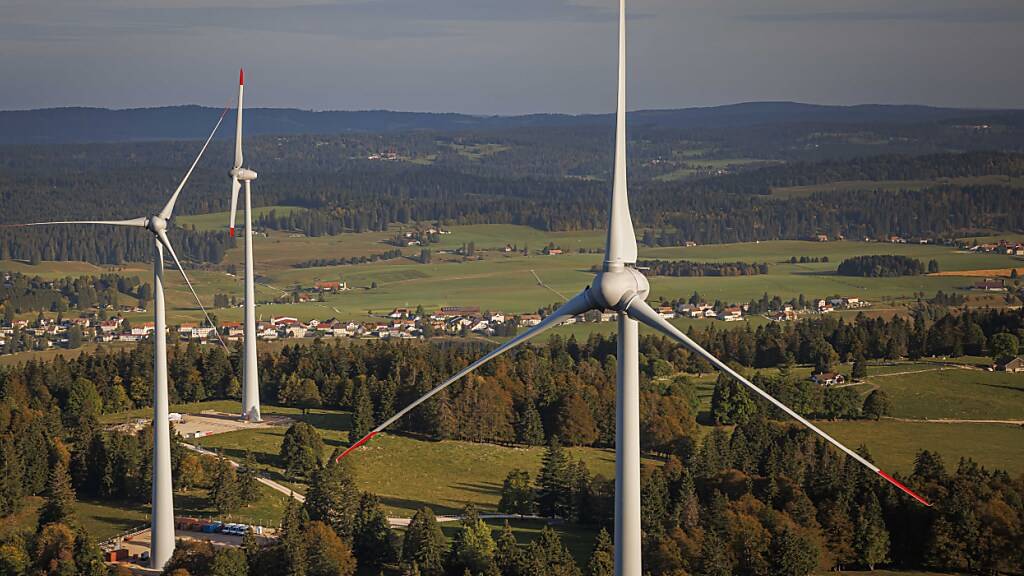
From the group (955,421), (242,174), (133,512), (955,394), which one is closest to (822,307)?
(955,394)

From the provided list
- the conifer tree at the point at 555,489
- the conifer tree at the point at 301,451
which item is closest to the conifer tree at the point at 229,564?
the conifer tree at the point at 555,489

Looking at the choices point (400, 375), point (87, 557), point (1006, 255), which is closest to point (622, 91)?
point (87, 557)

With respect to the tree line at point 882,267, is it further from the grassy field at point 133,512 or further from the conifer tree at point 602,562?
the conifer tree at point 602,562

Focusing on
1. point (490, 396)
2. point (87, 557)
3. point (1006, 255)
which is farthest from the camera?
point (1006, 255)

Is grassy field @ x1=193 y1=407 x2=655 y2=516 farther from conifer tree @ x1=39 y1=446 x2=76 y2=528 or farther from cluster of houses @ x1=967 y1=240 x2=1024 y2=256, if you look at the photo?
cluster of houses @ x1=967 y1=240 x2=1024 y2=256

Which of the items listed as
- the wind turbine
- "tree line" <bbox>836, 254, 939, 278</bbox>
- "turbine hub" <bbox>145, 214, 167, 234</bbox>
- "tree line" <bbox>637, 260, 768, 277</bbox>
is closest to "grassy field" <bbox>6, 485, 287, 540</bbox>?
"turbine hub" <bbox>145, 214, 167, 234</bbox>

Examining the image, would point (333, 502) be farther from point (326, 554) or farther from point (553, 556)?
point (553, 556)

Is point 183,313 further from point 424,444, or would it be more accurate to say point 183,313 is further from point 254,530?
point 254,530
